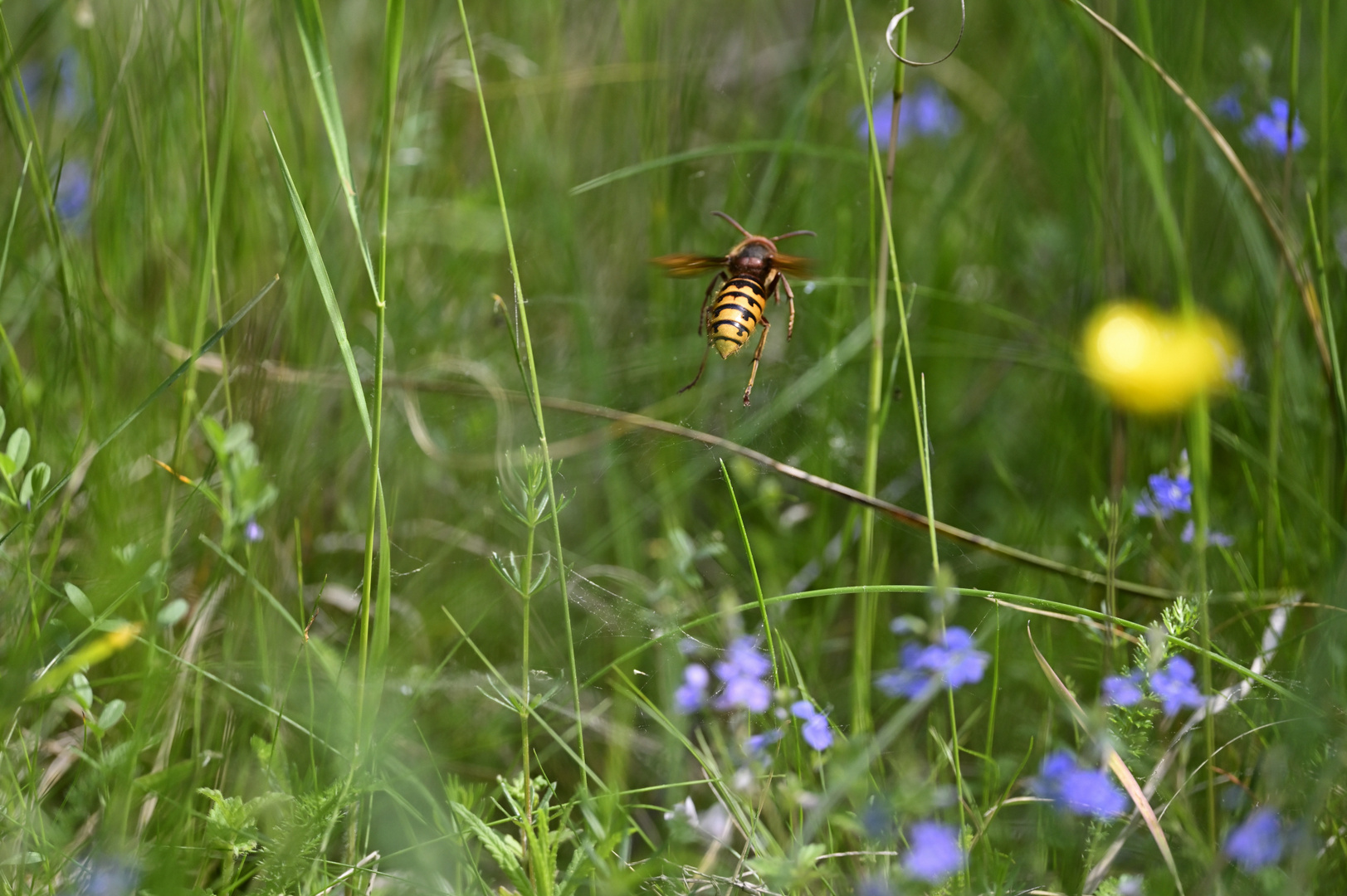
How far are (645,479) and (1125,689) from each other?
1.26m

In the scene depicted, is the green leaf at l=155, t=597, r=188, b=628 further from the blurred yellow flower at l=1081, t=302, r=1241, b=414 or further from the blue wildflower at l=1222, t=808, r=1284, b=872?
the blurred yellow flower at l=1081, t=302, r=1241, b=414

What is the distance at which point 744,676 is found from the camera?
74.0 inches

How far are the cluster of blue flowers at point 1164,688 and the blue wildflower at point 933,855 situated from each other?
0.35m

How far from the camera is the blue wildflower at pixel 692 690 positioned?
191cm

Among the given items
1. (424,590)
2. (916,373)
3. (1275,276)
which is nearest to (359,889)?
(424,590)

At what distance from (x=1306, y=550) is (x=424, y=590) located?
1.90 meters

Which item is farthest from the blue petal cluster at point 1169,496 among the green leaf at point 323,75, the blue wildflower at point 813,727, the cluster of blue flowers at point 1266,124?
the green leaf at point 323,75

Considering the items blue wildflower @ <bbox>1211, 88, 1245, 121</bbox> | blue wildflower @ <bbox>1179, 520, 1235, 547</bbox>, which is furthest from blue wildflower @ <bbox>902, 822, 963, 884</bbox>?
blue wildflower @ <bbox>1211, 88, 1245, 121</bbox>

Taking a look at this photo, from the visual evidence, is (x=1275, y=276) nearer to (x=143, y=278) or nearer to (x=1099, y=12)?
(x=1099, y=12)

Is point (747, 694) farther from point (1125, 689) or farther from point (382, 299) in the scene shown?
point (382, 299)

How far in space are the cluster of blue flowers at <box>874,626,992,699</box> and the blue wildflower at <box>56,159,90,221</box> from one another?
2.66 m

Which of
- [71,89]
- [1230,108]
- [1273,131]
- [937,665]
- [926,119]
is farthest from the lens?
[926,119]

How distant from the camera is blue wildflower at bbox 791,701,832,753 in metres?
1.65

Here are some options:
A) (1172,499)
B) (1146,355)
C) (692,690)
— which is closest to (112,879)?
(692,690)
